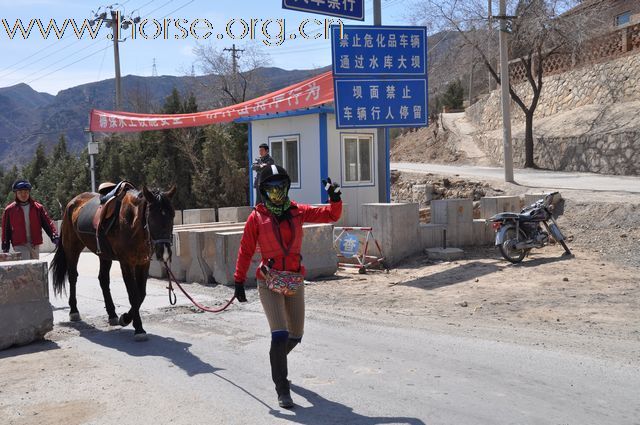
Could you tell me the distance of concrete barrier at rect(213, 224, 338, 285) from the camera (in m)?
10.8

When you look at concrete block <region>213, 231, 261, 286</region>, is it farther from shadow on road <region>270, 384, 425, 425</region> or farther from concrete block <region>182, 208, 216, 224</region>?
concrete block <region>182, 208, 216, 224</region>

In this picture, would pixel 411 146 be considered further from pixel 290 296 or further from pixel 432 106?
pixel 290 296

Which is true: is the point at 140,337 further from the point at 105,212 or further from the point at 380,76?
the point at 380,76

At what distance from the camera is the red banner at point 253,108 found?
1532cm

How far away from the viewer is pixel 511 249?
1140 cm

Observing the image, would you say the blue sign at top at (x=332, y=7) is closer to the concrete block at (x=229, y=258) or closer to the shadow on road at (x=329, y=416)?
the concrete block at (x=229, y=258)

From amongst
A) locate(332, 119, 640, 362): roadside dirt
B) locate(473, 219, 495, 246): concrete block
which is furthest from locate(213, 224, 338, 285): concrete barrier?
locate(473, 219, 495, 246): concrete block

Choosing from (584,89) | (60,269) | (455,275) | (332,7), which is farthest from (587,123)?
(60,269)

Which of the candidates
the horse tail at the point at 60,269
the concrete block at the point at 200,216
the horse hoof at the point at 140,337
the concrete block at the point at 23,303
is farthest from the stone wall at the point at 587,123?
the concrete block at the point at 23,303

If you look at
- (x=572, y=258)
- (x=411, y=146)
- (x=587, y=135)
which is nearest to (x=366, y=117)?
(x=572, y=258)

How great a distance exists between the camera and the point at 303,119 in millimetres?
16203

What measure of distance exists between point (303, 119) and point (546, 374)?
1143 cm

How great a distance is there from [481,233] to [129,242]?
26.1 feet

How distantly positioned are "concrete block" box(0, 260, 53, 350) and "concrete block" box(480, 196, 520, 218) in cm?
923
